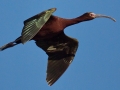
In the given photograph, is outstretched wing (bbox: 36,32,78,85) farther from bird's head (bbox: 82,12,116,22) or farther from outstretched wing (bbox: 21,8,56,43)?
outstretched wing (bbox: 21,8,56,43)

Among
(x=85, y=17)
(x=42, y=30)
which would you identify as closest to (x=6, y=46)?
(x=42, y=30)

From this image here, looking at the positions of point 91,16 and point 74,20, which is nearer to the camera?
point 74,20

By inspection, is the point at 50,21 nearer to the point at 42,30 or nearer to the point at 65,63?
the point at 42,30

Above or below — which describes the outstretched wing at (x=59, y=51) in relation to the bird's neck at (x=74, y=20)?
below

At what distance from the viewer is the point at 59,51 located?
27.6 metres

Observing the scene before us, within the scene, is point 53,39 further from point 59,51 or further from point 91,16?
point 91,16

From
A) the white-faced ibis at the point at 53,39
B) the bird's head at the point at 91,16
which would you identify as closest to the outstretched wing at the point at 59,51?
the white-faced ibis at the point at 53,39

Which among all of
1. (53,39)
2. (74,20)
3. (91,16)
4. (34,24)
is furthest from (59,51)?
(34,24)

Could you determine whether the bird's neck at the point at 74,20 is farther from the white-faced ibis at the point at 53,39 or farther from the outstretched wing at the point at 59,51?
the outstretched wing at the point at 59,51

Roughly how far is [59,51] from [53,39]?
0.76m

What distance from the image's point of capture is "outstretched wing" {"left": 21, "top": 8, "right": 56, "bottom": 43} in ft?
76.8

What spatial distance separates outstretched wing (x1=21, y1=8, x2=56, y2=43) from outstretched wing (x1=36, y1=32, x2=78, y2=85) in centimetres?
244

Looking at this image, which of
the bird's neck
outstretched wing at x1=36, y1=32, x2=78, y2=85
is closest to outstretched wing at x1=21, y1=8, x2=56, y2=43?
the bird's neck

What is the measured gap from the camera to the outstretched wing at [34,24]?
23.4m
